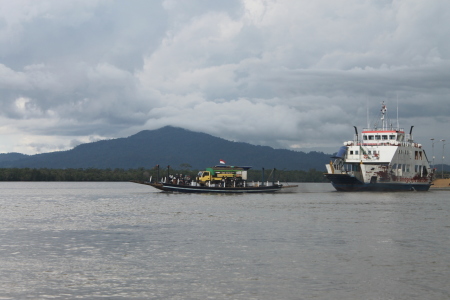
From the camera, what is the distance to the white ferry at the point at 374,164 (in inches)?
4031

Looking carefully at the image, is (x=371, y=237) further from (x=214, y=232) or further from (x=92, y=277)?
(x=92, y=277)

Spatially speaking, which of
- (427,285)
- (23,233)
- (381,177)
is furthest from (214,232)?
(381,177)

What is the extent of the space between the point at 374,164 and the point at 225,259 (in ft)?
255

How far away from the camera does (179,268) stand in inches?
1068

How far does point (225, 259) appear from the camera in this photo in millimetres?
29641

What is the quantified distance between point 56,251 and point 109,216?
77.8ft

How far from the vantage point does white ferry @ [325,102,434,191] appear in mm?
102375

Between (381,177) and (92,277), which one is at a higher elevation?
(381,177)

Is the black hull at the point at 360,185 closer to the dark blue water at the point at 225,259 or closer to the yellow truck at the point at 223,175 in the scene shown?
the yellow truck at the point at 223,175

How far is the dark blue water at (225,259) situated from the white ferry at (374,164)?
51.9m

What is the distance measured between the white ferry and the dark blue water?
5188 cm

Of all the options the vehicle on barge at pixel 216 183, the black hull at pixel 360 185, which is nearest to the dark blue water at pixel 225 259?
the vehicle on barge at pixel 216 183

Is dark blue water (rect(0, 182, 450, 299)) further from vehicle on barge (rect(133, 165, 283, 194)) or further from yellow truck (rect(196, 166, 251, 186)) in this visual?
yellow truck (rect(196, 166, 251, 186))

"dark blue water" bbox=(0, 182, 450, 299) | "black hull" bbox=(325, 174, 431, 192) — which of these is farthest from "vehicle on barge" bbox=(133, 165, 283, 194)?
"dark blue water" bbox=(0, 182, 450, 299)
